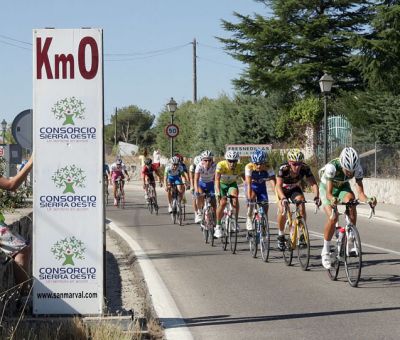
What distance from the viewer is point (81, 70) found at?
23.1 ft

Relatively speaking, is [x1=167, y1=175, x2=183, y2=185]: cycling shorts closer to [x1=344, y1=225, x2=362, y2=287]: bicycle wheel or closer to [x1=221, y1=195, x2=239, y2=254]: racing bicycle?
[x1=221, y1=195, x2=239, y2=254]: racing bicycle

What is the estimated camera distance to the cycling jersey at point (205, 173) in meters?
16.3

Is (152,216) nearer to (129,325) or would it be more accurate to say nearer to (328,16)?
(129,325)

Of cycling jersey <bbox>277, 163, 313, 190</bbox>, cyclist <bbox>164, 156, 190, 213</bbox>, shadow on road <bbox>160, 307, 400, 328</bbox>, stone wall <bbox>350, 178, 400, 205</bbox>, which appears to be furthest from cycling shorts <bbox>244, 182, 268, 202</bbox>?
stone wall <bbox>350, 178, 400, 205</bbox>

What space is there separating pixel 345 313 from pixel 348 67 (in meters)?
33.3

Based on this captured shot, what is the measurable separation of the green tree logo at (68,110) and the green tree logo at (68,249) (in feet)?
3.49

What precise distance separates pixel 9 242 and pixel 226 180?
752 cm

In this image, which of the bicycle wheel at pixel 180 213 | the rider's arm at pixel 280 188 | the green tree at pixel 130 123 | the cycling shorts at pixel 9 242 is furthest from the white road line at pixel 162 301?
the green tree at pixel 130 123

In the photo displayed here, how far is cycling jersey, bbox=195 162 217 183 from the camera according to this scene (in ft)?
53.4

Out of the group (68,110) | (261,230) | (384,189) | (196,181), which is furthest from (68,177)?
(384,189)

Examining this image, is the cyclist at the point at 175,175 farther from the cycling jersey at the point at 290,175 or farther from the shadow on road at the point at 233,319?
the shadow on road at the point at 233,319

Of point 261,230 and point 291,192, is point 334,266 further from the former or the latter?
point 261,230

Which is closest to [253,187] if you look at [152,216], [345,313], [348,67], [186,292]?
[186,292]

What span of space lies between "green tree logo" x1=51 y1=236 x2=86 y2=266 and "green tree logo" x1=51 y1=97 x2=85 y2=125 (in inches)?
41.8
